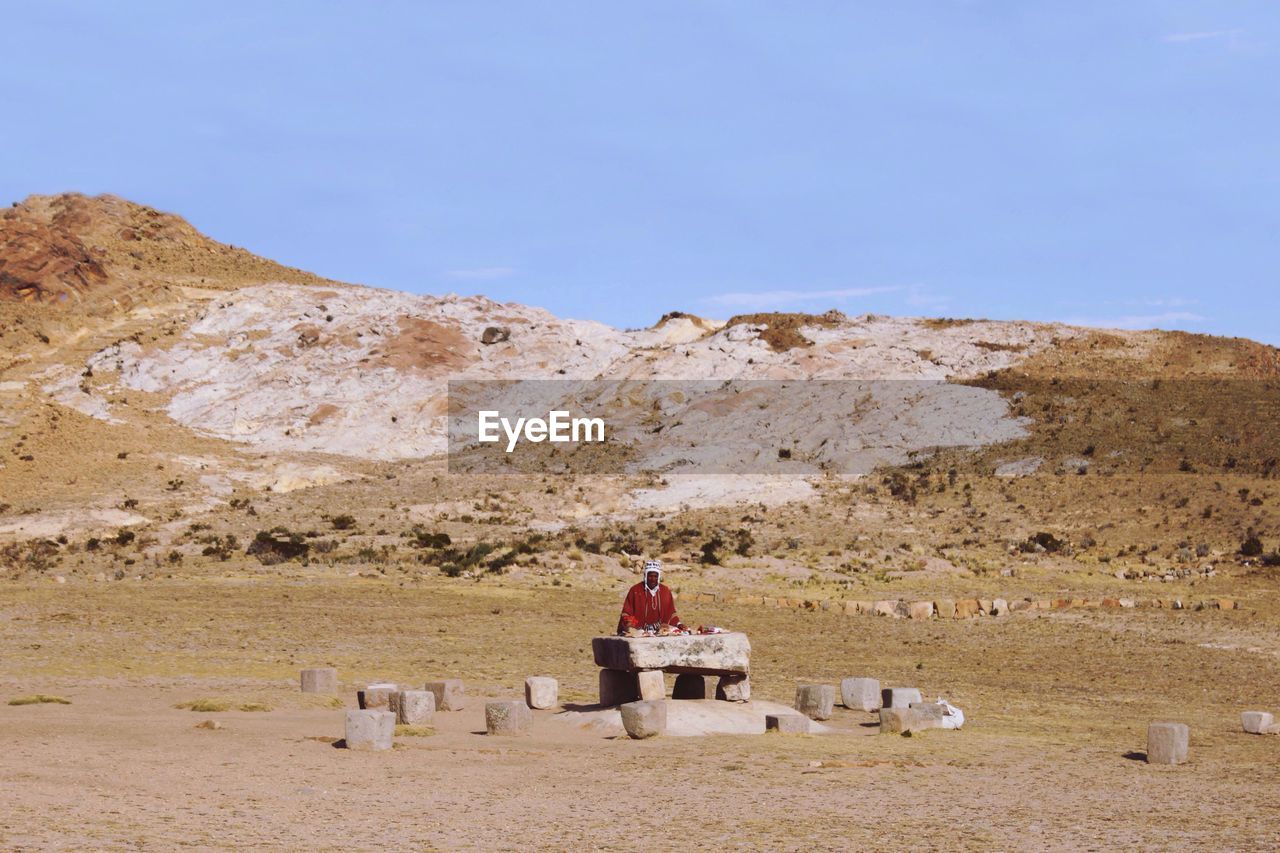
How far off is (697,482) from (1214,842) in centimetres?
5160

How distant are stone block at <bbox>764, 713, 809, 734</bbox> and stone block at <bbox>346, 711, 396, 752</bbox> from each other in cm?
520

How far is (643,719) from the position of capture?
64.4 ft

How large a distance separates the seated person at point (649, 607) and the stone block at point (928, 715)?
349cm

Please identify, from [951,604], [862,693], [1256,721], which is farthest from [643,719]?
[951,604]

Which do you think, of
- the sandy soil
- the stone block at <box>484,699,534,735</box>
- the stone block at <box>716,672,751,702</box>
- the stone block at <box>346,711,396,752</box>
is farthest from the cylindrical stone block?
the stone block at <box>346,711,396,752</box>

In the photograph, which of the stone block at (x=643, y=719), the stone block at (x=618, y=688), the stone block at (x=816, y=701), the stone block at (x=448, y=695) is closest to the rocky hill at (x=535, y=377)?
the stone block at (x=448, y=695)

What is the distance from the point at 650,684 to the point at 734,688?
1361mm

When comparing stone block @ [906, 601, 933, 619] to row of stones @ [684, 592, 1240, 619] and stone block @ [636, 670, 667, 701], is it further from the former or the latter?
stone block @ [636, 670, 667, 701]

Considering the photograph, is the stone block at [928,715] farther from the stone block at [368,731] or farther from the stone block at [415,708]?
the stone block at [368,731]

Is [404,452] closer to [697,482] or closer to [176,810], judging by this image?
[697,482]

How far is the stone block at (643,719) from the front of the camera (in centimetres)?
1961

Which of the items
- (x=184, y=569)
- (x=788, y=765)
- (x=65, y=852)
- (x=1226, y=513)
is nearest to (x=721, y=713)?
(x=788, y=765)

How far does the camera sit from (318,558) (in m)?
47.1

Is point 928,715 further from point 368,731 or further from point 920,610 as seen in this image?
point 920,610
